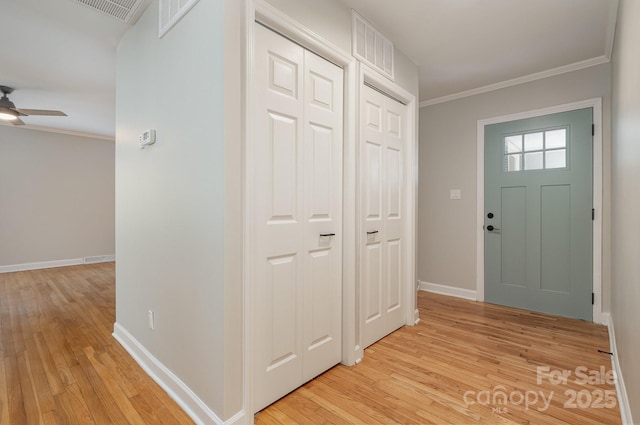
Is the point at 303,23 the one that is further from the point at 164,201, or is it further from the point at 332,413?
the point at 332,413

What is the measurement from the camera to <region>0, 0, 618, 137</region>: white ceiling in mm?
2201

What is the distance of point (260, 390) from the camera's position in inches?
65.9

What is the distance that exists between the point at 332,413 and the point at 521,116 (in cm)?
355

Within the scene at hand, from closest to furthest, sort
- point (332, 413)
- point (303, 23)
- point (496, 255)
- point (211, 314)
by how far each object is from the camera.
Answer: point (211, 314), point (332, 413), point (303, 23), point (496, 255)

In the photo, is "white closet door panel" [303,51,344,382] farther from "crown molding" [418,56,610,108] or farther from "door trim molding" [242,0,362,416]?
"crown molding" [418,56,610,108]

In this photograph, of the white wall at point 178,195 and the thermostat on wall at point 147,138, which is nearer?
the white wall at point 178,195

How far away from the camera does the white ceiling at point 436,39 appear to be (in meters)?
2.20

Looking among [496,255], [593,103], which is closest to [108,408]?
[496,255]

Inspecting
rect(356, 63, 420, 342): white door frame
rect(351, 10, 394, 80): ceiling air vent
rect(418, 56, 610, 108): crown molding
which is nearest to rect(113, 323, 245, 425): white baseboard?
rect(356, 63, 420, 342): white door frame

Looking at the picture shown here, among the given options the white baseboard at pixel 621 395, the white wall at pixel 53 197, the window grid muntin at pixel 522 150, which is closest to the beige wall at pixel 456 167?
the window grid muntin at pixel 522 150

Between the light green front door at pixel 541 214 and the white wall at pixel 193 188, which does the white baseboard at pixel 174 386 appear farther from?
the light green front door at pixel 541 214

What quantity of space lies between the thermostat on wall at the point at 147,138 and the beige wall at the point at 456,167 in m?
3.34

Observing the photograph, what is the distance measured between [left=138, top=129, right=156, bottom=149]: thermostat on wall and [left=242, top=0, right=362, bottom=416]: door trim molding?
94 centimetres

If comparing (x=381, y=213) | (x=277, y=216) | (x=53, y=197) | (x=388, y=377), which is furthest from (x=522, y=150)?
(x=53, y=197)
